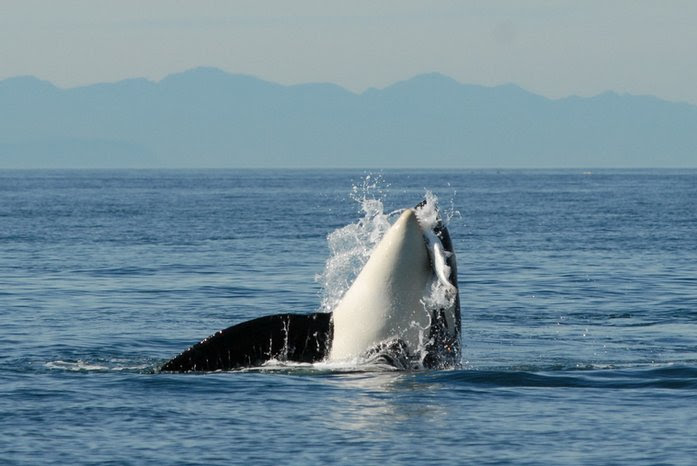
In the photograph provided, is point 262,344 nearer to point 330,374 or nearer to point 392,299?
point 330,374

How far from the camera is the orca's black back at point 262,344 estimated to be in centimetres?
1833

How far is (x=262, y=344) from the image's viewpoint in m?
18.5

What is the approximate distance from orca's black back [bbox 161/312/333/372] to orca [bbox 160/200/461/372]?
0.01 metres

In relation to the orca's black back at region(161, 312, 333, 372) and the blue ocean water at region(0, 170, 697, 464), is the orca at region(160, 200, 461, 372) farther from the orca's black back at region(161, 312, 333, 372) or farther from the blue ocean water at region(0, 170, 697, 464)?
the blue ocean water at region(0, 170, 697, 464)

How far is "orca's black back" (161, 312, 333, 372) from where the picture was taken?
18.3 m

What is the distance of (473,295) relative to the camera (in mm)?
33750

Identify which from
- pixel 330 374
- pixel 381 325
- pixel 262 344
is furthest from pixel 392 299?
pixel 262 344

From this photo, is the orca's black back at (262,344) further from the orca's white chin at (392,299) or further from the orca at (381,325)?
the orca's white chin at (392,299)

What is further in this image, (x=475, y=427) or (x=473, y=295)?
(x=473, y=295)

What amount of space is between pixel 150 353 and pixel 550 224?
48868 mm

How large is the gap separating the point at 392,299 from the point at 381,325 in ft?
1.32

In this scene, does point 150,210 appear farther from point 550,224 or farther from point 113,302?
point 113,302

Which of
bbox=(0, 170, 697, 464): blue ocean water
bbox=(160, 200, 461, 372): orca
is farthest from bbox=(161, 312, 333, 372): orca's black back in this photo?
bbox=(0, 170, 697, 464): blue ocean water

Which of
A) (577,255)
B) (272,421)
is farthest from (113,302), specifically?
(577,255)
